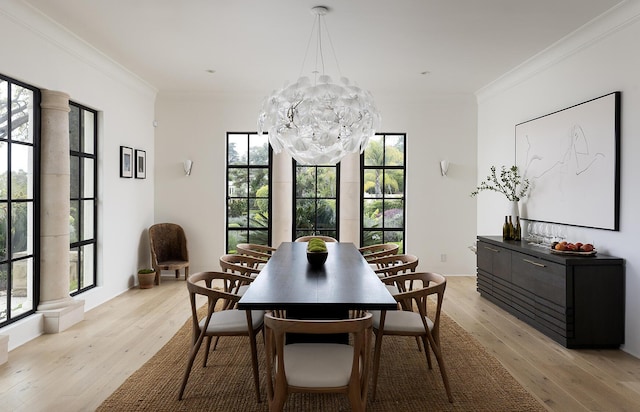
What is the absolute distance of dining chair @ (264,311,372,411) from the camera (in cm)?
213

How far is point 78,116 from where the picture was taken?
5215 millimetres

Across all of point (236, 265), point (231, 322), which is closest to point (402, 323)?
point (231, 322)

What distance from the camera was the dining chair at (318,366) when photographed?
2.13 m

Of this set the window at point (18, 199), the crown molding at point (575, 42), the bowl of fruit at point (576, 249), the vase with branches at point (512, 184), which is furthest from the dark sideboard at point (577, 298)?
the window at point (18, 199)

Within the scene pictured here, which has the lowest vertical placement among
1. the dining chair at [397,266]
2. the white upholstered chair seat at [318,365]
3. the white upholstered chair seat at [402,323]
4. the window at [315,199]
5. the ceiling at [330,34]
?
the white upholstered chair seat at [318,365]

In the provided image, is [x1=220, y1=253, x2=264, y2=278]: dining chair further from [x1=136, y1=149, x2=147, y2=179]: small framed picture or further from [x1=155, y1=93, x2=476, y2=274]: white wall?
[x1=136, y1=149, x2=147, y2=179]: small framed picture

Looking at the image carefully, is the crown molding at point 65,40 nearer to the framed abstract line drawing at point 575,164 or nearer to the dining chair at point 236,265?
the dining chair at point 236,265

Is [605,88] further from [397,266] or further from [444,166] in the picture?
[444,166]

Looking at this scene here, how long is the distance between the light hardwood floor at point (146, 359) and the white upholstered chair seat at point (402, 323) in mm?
899

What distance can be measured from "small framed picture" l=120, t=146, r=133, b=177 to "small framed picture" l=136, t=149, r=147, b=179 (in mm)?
219

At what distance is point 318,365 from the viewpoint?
7.87ft

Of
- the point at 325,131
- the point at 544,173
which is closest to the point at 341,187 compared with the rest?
the point at 544,173

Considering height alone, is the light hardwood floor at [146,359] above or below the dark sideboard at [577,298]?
below

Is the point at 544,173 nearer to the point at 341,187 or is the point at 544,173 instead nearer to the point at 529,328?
the point at 529,328
